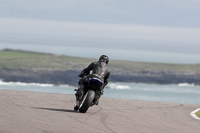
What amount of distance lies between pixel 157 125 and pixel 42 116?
314 centimetres

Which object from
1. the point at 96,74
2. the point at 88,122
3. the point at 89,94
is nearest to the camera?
the point at 88,122

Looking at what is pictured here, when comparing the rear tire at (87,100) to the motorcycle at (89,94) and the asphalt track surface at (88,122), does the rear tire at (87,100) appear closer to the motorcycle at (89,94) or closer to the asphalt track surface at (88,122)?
the motorcycle at (89,94)

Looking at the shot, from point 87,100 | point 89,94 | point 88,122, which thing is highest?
point 89,94

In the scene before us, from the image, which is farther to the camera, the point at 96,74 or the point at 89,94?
the point at 96,74

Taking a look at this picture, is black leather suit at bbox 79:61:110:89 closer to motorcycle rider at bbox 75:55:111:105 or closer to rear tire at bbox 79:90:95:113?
motorcycle rider at bbox 75:55:111:105

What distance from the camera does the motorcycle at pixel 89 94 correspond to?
18000 mm

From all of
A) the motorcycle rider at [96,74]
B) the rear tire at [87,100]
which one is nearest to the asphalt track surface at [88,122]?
the rear tire at [87,100]

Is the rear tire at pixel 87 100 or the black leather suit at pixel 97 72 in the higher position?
the black leather suit at pixel 97 72

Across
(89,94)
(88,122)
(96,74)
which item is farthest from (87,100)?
(88,122)

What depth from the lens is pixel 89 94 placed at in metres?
18.0

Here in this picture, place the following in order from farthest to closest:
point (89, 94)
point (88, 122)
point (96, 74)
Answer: point (96, 74) → point (89, 94) → point (88, 122)

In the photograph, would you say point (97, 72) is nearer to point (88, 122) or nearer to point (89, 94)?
point (89, 94)

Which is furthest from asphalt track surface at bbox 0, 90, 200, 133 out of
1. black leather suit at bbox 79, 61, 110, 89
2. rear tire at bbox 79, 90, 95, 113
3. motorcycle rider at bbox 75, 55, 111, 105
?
black leather suit at bbox 79, 61, 110, 89

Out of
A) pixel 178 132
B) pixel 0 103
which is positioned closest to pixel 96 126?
pixel 178 132
